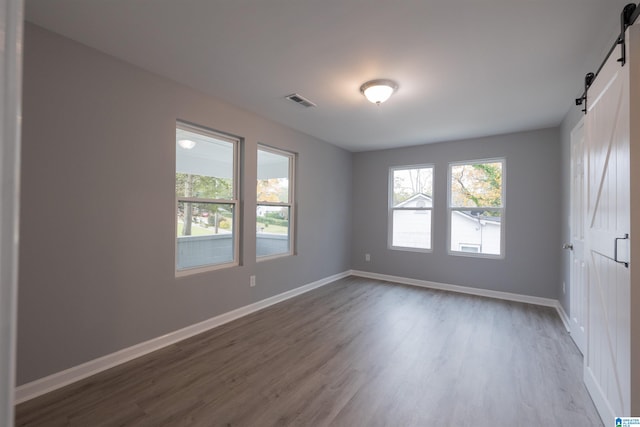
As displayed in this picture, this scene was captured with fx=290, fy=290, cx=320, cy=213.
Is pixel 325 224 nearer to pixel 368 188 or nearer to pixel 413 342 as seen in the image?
pixel 368 188

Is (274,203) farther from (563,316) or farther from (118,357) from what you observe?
(563,316)

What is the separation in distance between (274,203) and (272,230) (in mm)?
386

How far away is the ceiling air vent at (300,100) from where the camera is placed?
10.2ft

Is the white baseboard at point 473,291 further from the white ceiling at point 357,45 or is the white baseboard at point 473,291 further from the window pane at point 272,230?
the white ceiling at point 357,45

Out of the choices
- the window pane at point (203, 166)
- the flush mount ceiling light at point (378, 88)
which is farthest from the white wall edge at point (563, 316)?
the window pane at point (203, 166)

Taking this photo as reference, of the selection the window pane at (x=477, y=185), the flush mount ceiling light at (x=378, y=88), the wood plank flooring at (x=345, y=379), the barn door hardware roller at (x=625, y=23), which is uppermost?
the flush mount ceiling light at (x=378, y=88)

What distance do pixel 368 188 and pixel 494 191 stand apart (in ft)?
7.01

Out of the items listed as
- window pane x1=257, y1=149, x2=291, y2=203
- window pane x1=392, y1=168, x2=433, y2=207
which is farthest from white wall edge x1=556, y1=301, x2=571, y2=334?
window pane x1=257, y1=149, x2=291, y2=203

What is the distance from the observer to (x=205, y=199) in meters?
3.20

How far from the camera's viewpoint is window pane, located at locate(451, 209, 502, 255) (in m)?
4.54

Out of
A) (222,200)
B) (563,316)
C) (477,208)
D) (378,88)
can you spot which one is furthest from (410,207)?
(222,200)

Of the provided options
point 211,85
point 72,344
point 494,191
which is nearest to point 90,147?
point 211,85

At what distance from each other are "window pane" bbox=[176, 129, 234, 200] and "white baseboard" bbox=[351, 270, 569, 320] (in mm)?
3307

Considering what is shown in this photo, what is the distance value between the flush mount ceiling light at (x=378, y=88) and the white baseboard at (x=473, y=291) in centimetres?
326
